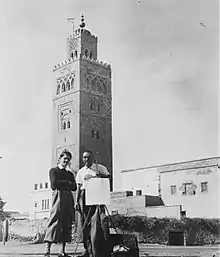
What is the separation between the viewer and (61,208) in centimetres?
340

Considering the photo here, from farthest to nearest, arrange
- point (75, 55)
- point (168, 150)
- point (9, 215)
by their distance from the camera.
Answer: point (168, 150) → point (75, 55) → point (9, 215)

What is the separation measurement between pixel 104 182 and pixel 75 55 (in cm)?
82

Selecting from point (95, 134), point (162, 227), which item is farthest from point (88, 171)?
point (162, 227)

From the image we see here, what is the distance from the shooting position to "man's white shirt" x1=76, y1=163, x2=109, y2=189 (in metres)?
3.43

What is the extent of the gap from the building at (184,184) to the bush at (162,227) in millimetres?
67

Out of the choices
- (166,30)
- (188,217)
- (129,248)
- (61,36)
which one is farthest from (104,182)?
(166,30)

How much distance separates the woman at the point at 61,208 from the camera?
3365 mm

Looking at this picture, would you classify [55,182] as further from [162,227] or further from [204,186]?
[204,186]

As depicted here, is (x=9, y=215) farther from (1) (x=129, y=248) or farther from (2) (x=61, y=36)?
(2) (x=61, y=36)

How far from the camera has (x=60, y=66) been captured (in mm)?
3617

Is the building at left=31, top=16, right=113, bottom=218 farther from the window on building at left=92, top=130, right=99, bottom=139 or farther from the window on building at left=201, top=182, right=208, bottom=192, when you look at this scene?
the window on building at left=201, top=182, right=208, bottom=192

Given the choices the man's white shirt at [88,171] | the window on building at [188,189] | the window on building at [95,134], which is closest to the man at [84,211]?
the man's white shirt at [88,171]

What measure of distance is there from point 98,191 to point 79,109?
0.52 metres

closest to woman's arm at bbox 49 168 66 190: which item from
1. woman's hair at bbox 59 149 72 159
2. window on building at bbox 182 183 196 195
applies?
woman's hair at bbox 59 149 72 159
